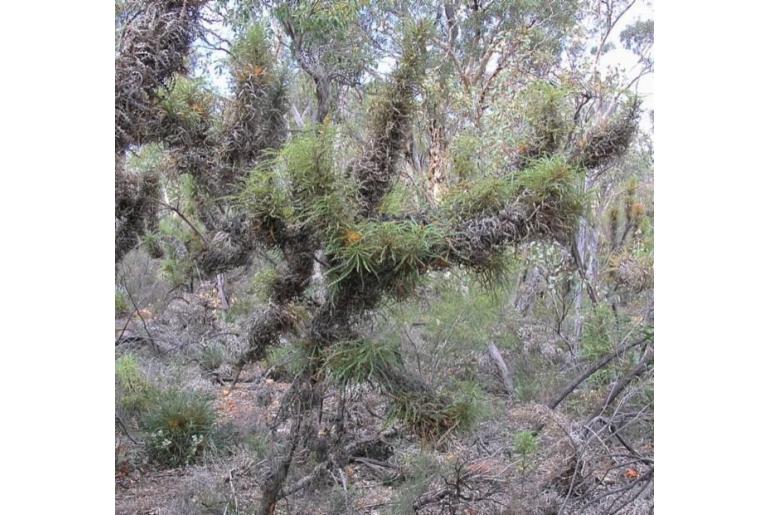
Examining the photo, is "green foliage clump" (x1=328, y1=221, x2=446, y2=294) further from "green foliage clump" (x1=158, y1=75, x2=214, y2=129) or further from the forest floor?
"green foliage clump" (x1=158, y1=75, x2=214, y2=129)

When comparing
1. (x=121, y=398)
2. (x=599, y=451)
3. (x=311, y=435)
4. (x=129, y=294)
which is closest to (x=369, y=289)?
(x=311, y=435)

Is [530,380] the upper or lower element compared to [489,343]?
lower

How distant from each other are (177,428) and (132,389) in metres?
0.19

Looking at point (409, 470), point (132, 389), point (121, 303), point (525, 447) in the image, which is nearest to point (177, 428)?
point (132, 389)

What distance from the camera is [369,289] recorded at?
89 centimetres

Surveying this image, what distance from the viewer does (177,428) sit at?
67.1 inches

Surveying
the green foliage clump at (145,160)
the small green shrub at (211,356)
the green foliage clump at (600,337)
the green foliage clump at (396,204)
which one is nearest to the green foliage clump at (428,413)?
the green foliage clump at (396,204)

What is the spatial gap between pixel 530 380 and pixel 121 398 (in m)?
1.24

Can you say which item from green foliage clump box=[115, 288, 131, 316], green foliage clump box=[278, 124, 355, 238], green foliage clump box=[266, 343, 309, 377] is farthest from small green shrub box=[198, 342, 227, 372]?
green foliage clump box=[278, 124, 355, 238]

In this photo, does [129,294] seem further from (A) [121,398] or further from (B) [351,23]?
(B) [351,23]

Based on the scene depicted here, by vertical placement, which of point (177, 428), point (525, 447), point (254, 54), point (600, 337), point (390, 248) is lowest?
point (177, 428)

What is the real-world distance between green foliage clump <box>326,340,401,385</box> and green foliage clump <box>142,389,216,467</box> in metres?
0.92

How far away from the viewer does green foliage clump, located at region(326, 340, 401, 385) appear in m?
0.89

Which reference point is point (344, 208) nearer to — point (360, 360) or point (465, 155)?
point (360, 360)
